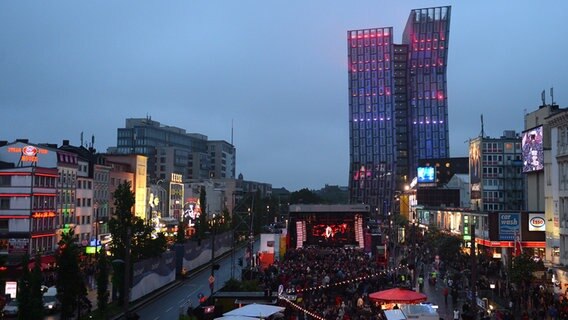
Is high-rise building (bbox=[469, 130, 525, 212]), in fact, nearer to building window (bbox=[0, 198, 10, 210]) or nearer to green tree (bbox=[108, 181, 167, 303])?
green tree (bbox=[108, 181, 167, 303])

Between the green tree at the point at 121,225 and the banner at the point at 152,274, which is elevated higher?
the green tree at the point at 121,225

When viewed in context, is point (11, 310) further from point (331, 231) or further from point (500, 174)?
point (500, 174)

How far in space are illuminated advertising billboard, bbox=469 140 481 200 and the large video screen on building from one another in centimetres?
2219

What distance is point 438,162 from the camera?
458 feet

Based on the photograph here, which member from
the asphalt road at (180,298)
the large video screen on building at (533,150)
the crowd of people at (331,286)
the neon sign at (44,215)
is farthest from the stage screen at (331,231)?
the neon sign at (44,215)

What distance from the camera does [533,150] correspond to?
62500 mm

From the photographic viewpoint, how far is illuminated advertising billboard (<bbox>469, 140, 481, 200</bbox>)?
288 feet

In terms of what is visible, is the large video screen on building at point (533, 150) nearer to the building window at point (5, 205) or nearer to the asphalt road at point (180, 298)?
the asphalt road at point (180, 298)

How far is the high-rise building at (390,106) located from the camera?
6206 inches

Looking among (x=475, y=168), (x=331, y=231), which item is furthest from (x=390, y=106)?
(x=331, y=231)

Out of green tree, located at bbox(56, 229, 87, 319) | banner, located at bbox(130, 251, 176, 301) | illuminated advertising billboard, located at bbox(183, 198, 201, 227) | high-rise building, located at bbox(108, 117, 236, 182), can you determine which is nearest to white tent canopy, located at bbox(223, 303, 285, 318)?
green tree, located at bbox(56, 229, 87, 319)

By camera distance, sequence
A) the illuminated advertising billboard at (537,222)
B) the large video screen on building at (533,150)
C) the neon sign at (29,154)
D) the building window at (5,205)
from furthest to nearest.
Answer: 1. the large video screen on building at (533,150)
2. the neon sign at (29,154)
3. the illuminated advertising billboard at (537,222)
4. the building window at (5,205)

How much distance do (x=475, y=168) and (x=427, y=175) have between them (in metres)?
32.5

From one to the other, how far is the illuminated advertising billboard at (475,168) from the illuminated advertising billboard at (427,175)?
1154 inches
